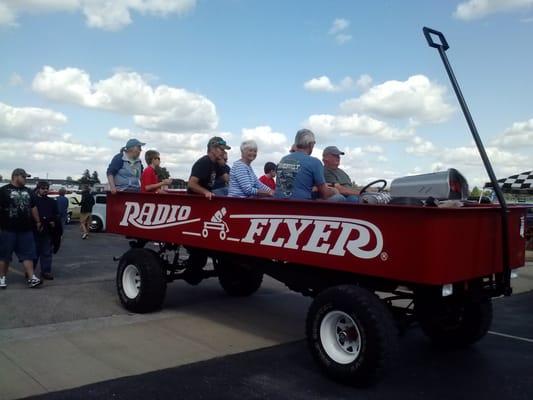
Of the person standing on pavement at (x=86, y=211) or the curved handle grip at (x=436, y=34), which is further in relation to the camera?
the person standing on pavement at (x=86, y=211)

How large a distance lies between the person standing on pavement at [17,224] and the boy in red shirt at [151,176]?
1.89 metres

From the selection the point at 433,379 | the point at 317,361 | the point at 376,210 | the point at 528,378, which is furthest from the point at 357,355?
the point at 528,378

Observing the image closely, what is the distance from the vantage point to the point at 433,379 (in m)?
4.54

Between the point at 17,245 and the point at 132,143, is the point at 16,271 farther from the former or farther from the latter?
the point at 132,143

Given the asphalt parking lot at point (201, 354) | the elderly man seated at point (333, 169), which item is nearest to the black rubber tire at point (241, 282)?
the asphalt parking lot at point (201, 354)

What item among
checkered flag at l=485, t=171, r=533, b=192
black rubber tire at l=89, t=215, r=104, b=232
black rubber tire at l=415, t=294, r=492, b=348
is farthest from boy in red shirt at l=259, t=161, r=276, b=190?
black rubber tire at l=89, t=215, r=104, b=232

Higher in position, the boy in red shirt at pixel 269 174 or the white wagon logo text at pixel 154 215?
the boy in red shirt at pixel 269 174

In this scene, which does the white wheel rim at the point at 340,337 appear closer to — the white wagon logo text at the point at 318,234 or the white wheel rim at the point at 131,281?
the white wagon logo text at the point at 318,234

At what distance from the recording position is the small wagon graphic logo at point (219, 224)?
5.44 m

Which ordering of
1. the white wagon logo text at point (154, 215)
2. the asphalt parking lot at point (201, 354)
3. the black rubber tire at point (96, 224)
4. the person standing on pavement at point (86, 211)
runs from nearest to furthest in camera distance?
the asphalt parking lot at point (201, 354)
the white wagon logo text at point (154, 215)
the person standing on pavement at point (86, 211)
the black rubber tire at point (96, 224)

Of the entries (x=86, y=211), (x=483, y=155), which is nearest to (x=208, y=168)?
(x=483, y=155)

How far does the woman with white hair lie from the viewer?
585cm

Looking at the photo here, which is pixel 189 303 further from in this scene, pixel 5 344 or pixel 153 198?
pixel 5 344

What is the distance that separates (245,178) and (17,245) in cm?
404
